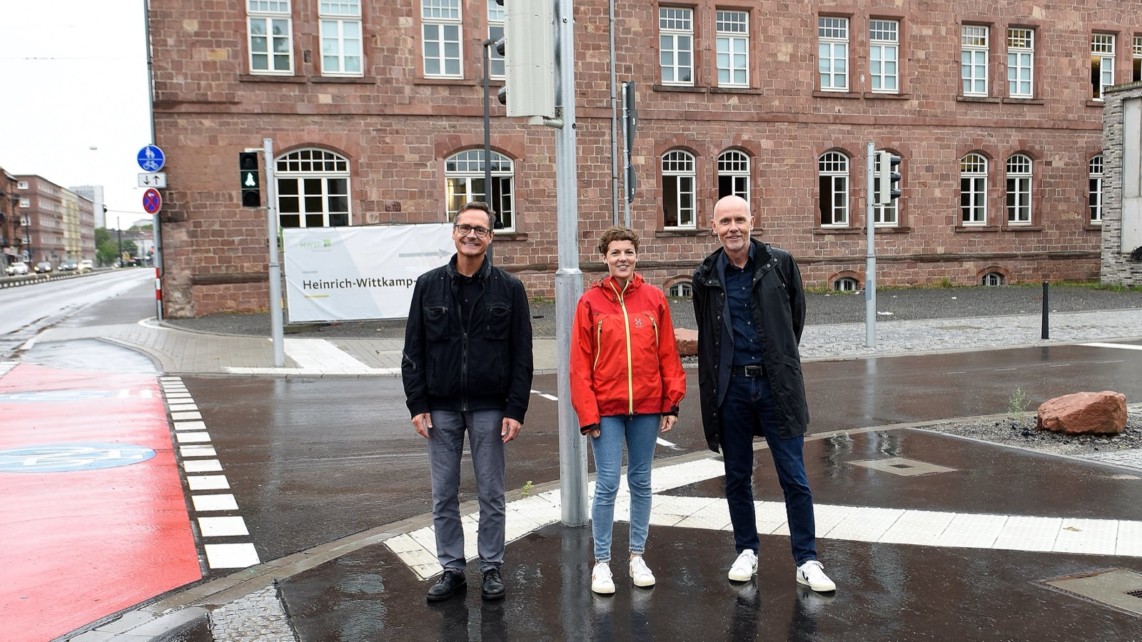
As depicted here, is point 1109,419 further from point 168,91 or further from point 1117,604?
point 168,91

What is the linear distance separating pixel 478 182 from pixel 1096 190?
21.3 m

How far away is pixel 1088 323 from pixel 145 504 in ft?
62.6

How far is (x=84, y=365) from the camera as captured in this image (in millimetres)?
16609

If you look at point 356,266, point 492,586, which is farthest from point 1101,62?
point 492,586

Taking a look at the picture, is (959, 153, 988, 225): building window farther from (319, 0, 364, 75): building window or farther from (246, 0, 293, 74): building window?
(246, 0, 293, 74): building window

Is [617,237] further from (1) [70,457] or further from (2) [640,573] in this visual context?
(1) [70,457]

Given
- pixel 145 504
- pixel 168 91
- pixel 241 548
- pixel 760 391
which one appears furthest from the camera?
pixel 168 91

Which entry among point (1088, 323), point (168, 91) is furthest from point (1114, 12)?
point (168, 91)

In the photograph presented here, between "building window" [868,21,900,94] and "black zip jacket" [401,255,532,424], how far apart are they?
93.0 feet

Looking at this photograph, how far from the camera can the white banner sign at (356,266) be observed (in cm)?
2141

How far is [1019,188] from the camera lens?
33156mm

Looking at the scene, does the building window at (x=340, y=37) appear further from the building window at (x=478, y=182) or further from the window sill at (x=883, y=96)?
the window sill at (x=883, y=96)

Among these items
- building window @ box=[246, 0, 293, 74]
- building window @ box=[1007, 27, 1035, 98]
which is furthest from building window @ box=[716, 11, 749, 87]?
building window @ box=[246, 0, 293, 74]

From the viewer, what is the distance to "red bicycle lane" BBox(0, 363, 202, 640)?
517 cm
